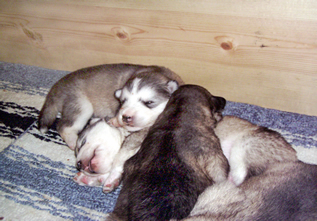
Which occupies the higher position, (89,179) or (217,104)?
(217,104)

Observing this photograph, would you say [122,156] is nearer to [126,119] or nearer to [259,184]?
[126,119]

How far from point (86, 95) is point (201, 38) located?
1.34m

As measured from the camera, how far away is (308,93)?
2564mm

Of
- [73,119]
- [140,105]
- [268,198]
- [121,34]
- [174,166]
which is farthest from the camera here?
[121,34]

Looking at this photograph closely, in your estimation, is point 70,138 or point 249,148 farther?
point 70,138

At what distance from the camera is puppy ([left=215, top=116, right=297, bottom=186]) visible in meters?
2.04

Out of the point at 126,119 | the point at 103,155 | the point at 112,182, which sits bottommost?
the point at 112,182

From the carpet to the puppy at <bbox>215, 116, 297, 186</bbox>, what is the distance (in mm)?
500

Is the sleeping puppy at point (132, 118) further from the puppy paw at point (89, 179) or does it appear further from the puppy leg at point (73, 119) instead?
the puppy leg at point (73, 119)

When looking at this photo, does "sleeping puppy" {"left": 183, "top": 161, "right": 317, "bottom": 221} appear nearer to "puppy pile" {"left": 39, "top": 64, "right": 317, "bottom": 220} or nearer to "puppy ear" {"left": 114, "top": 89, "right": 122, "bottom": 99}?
"puppy pile" {"left": 39, "top": 64, "right": 317, "bottom": 220}

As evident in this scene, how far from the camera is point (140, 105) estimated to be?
2510 mm

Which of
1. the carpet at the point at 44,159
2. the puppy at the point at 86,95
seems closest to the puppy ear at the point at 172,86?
the puppy at the point at 86,95

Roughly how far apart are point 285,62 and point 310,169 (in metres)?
1.06

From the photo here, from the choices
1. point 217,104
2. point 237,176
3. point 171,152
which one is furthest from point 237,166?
point 171,152
